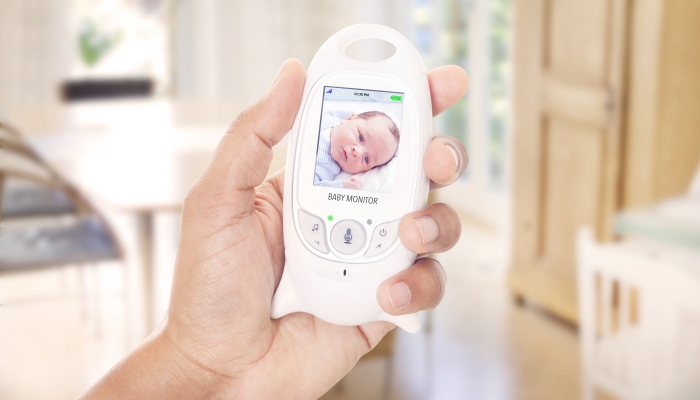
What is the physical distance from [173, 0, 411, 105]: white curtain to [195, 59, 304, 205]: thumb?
280 centimetres

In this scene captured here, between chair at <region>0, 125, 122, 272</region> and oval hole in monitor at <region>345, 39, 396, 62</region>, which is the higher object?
oval hole in monitor at <region>345, 39, 396, 62</region>

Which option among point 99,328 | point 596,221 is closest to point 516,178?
point 596,221

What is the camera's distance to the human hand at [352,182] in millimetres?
582

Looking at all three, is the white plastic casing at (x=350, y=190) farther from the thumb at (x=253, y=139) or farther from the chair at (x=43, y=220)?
the chair at (x=43, y=220)

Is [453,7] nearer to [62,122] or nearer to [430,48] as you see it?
[430,48]

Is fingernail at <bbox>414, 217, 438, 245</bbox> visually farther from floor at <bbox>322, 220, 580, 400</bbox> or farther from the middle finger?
floor at <bbox>322, 220, 580, 400</bbox>

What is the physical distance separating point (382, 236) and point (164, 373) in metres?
0.22

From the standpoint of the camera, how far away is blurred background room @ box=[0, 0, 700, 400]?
4.47 ft

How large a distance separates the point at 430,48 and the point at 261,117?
2712mm

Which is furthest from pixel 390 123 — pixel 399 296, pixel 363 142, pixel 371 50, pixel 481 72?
pixel 371 50

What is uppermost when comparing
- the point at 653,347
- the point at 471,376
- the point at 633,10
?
the point at 633,10

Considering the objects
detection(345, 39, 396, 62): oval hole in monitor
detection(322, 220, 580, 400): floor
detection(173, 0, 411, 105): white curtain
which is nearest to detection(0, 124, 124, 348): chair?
detection(322, 220, 580, 400): floor

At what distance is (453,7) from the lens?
2949 millimetres

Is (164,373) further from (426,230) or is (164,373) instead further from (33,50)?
(33,50)
